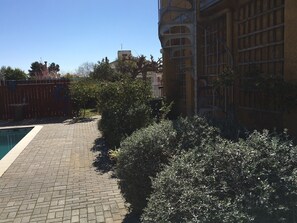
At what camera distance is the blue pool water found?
1249cm

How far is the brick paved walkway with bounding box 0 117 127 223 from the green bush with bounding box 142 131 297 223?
2.00 metres

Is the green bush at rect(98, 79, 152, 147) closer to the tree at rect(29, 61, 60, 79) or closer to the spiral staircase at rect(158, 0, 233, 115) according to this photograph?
the spiral staircase at rect(158, 0, 233, 115)

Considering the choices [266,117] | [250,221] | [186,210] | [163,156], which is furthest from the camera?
[266,117]

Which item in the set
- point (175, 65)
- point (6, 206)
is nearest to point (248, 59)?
point (6, 206)

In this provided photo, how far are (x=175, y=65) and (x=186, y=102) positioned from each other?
2.81m

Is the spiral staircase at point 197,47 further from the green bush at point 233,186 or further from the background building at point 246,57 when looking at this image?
the green bush at point 233,186

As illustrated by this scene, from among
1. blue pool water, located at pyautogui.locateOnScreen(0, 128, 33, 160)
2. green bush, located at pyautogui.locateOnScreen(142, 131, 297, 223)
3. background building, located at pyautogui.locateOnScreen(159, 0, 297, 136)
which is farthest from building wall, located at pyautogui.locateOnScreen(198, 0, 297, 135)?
blue pool water, located at pyautogui.locateOnScreen(0, 128, 33, 160)

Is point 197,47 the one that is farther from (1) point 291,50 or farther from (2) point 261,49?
(1) point 291,50

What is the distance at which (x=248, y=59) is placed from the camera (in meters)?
7.87

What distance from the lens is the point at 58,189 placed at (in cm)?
627

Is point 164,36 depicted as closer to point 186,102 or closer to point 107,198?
point 186,102

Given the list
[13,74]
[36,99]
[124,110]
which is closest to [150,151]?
[124,110]

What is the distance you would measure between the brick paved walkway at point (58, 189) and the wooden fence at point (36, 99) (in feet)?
27.2

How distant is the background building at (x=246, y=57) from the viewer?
19.6ft
